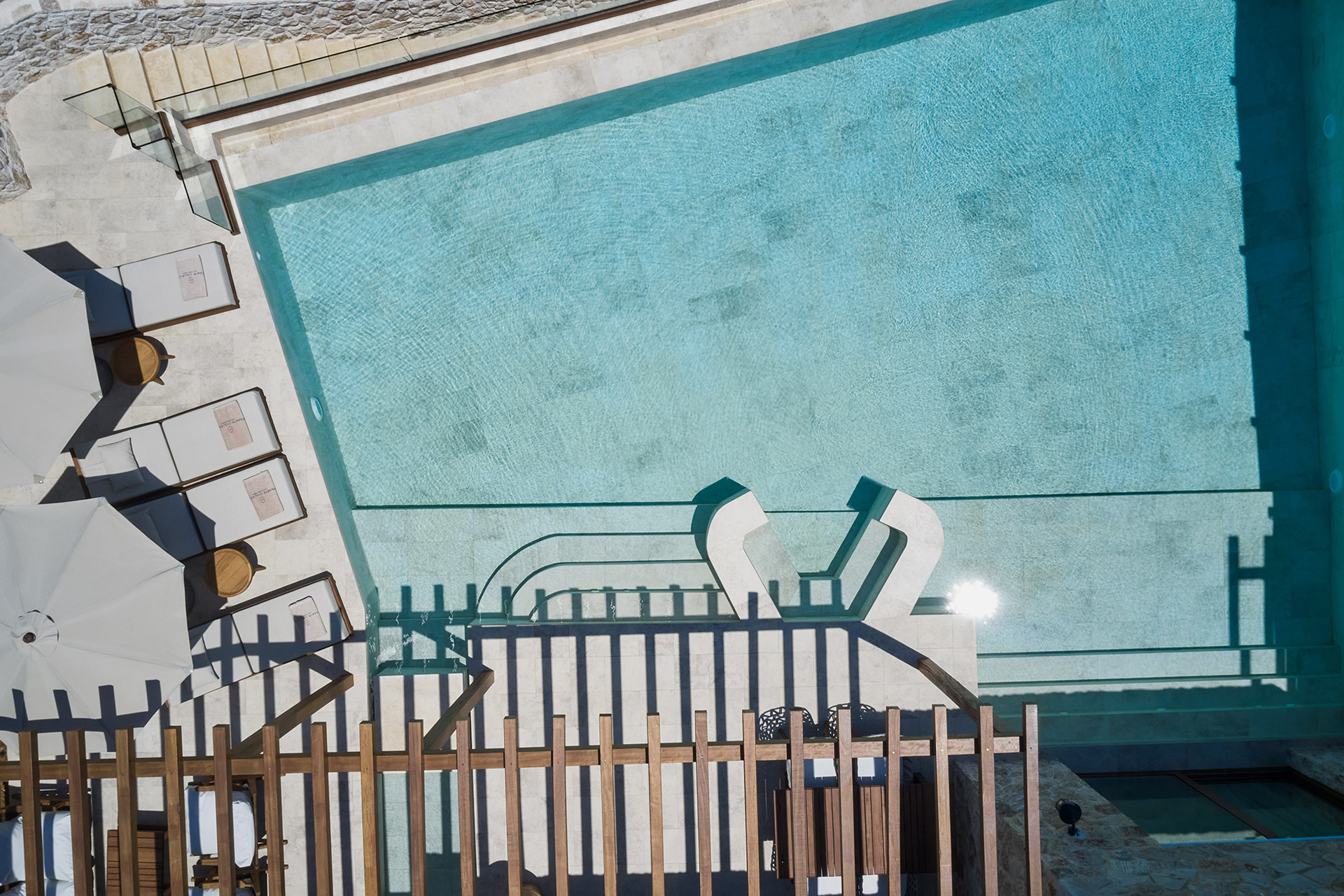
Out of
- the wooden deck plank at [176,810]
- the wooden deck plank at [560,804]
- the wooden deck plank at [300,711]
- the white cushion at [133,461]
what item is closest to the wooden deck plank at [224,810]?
the wooden deck plank at [300,711]

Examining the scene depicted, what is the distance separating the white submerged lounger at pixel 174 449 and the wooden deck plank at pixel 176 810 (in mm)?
3217

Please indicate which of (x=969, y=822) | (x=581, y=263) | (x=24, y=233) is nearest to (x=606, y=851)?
(x=969, y=822)

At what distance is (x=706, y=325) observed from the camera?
888 cm

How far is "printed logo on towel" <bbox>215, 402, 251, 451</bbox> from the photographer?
8188 mm

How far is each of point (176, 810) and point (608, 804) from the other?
3.64 meters

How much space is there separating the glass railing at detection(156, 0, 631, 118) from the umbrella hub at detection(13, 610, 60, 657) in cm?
530

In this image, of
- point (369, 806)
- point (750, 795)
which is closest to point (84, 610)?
point (369, 806)

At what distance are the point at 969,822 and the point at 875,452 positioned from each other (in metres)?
4.18

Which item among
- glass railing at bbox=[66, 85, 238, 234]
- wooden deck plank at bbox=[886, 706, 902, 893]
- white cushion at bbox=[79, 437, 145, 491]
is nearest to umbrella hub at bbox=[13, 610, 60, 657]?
white cushion at bbox=[79, 437, 145, 491]

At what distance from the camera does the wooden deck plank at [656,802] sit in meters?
5.98

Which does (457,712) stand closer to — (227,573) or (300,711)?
(300,711)

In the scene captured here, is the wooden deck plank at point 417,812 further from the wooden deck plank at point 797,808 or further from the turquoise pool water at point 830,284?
the turquoise pool water at point 830,284

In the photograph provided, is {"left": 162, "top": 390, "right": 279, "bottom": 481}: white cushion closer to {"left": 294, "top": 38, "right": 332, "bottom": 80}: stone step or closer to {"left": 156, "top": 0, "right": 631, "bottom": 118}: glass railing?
{"left": 156, "top": 0, "right": 631, "bottom": 118}: glass railing

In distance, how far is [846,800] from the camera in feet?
20.9
